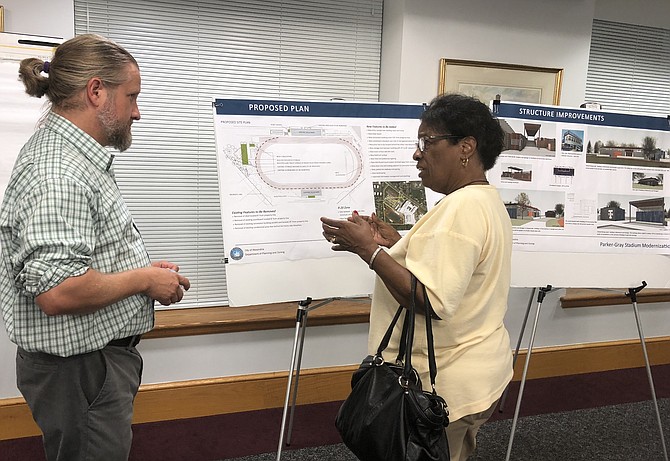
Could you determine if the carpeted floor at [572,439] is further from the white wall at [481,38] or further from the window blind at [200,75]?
the white wall at [481,38]

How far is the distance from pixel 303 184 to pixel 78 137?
992mm

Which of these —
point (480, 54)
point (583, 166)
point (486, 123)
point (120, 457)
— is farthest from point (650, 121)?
point (120, 457)

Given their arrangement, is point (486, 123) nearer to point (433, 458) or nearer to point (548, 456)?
point (433, 458)

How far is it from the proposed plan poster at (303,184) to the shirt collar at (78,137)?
0.78 metres

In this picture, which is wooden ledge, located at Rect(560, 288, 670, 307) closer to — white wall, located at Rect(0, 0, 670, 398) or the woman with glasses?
white wall, located at Rect(0, 0, 670, 398)

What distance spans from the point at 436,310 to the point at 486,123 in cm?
52

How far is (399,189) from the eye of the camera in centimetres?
234

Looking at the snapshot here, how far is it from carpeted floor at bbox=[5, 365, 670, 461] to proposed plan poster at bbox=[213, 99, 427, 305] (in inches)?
34.0

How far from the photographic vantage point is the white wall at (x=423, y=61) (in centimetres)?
288

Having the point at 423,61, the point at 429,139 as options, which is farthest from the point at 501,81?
the point at 429,139

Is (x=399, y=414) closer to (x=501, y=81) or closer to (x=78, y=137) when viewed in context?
(x=78, y=137)

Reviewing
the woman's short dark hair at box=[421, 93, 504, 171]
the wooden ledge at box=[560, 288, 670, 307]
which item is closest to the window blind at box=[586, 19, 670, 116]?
the wooden ledge at box=[560, 288, 670, 307]

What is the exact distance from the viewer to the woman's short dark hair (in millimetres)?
1491

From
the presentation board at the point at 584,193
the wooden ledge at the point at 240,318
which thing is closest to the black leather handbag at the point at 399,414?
the presentation board at the point at 584,193
